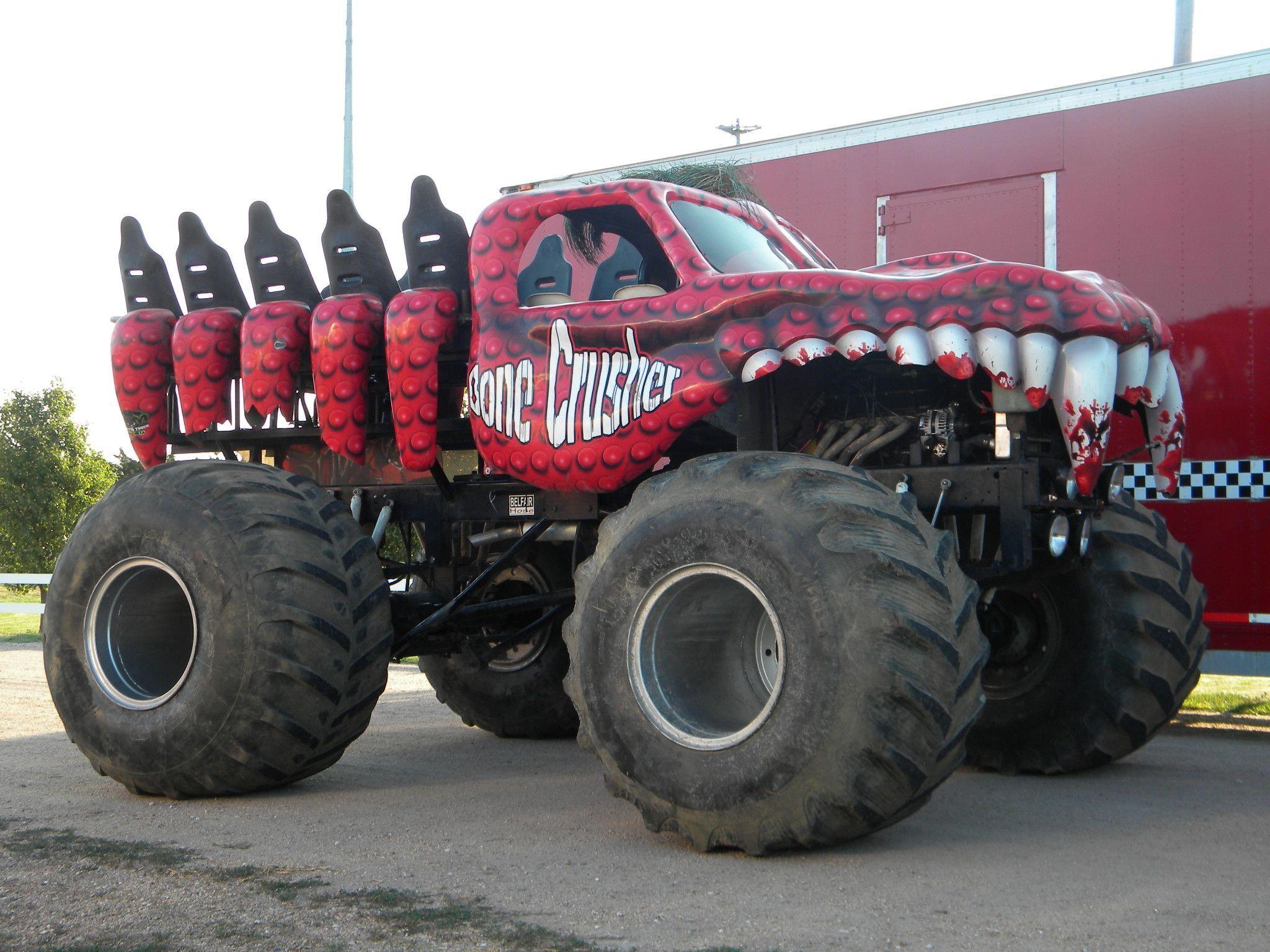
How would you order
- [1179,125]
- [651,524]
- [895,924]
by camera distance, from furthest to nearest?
[1179,125], [651,524], [895,924]

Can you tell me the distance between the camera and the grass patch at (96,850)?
4.59 m

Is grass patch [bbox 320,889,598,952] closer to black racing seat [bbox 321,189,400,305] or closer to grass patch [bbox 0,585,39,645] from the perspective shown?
black racing seat [bbox 321,189,400,305]

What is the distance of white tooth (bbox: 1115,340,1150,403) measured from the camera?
5195 millimetres

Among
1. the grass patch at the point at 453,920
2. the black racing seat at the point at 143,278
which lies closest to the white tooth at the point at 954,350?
the grass patch at the point at 453,920

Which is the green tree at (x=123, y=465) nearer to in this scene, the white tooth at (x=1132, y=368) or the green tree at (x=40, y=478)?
the green tree at (x=40, y=478)

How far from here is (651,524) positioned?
496 cm

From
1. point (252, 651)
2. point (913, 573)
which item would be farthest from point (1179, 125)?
point (252, 651)

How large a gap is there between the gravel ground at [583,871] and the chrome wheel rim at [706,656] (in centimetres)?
48

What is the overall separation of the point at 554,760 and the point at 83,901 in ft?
11.3

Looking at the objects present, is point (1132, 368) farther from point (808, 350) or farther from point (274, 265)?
point (274, 265)

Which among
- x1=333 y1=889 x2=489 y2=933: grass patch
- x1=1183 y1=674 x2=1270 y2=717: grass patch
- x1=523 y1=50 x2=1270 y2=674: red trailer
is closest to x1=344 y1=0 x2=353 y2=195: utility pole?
x1=523 y1=50 x2=1270 y2=674: red trailer

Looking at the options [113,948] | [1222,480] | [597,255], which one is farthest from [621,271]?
[113,948]

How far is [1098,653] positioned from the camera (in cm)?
625

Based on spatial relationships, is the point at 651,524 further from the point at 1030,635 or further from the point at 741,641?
the point at 1030,635
